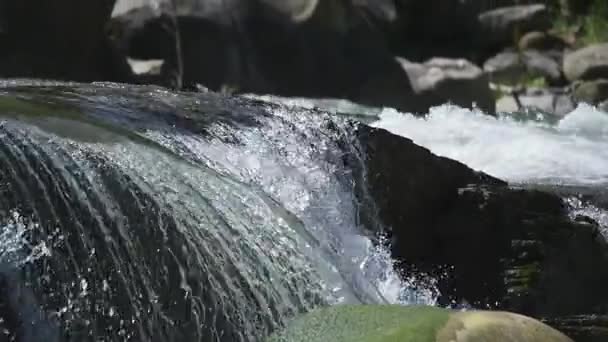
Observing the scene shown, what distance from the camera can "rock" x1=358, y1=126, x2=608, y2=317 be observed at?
4.72 m

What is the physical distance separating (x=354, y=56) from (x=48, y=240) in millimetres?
8775

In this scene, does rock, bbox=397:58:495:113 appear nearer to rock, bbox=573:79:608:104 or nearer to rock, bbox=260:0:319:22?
rock, bbox=260:0:319:22

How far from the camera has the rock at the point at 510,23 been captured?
695 inches

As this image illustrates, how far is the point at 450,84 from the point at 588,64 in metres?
4.75

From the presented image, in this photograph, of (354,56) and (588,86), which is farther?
(588,86)

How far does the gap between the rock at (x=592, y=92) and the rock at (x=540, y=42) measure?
2.73 metres

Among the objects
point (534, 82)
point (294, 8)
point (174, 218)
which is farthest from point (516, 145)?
point (534, 82)

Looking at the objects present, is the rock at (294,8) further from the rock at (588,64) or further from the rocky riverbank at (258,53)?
the rock at (588,64)

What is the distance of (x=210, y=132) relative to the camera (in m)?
4.64

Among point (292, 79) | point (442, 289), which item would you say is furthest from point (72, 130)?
point (292, 79)

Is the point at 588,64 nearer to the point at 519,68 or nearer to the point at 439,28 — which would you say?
the point at 519,68

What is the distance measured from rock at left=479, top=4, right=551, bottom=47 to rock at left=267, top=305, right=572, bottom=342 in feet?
46.2

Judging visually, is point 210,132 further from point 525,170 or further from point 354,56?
point 354,56

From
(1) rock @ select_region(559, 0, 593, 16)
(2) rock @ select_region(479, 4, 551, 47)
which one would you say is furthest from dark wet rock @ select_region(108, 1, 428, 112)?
(1) rock @ select_region(559, 0, 593, 16)
